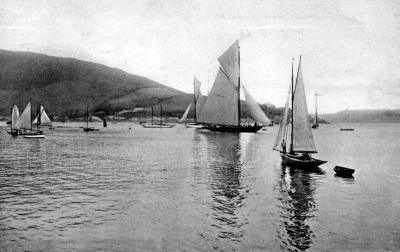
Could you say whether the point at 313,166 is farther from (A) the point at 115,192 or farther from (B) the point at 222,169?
(A) the point at 115,192

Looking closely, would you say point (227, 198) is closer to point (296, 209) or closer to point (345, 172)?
point (296, 209)

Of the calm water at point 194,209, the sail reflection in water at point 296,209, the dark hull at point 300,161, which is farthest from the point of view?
the dark hull at point 300,161

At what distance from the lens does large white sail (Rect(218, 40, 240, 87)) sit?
9922 cm

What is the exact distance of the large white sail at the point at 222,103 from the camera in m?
95.8

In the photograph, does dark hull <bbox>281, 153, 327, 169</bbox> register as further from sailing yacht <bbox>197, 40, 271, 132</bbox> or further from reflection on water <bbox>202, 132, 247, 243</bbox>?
sailing yacht <bbox>197, 40, 271, 132</bbox>

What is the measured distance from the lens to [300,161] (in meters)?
35.2

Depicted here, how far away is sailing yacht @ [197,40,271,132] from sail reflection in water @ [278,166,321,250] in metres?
62.8

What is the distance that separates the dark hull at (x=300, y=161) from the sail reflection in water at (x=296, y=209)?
1.43 meters

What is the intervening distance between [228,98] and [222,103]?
2086 millimetres

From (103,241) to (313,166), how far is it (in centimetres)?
2552

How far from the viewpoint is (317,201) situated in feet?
75.3

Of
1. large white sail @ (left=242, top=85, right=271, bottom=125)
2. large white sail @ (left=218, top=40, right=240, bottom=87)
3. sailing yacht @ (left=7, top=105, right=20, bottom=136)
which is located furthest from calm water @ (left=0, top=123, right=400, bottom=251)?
large white sail @ (left=218, top=40, right=240, bottom=87)

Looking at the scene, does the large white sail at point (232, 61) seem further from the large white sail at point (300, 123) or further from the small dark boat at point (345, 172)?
the small dark boat at point (345, 172)

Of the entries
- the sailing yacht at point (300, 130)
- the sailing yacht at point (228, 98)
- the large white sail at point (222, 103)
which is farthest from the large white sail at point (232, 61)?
the sailing yacht at point (300, 130)
